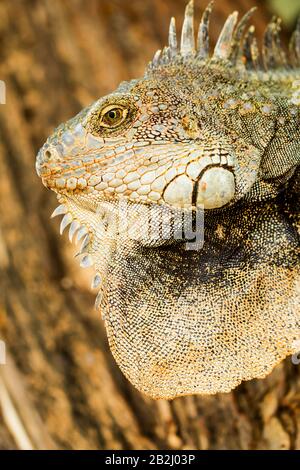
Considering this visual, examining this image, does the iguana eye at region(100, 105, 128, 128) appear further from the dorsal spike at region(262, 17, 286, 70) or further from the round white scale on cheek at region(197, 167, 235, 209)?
the dorsal spike at region(262, 17, 286, 70)

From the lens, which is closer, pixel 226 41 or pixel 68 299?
pixel 226 41

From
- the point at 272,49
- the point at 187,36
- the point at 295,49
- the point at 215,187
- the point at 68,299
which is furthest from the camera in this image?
the point at 68,299

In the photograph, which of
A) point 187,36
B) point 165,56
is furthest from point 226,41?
point 165,56

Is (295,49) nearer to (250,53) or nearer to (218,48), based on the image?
(250,53)

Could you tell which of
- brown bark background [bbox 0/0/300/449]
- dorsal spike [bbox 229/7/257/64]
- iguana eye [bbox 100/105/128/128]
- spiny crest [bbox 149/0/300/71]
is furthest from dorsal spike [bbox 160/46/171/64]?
brown bark background [bbox 0/0/300/449]

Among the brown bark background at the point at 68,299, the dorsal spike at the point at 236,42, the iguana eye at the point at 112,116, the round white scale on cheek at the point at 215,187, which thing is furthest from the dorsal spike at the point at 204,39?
the brown bark background at the point at 68,299

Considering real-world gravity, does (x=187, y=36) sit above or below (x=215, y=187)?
above

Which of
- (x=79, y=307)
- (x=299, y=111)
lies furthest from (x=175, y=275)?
(x=79, y=307)
